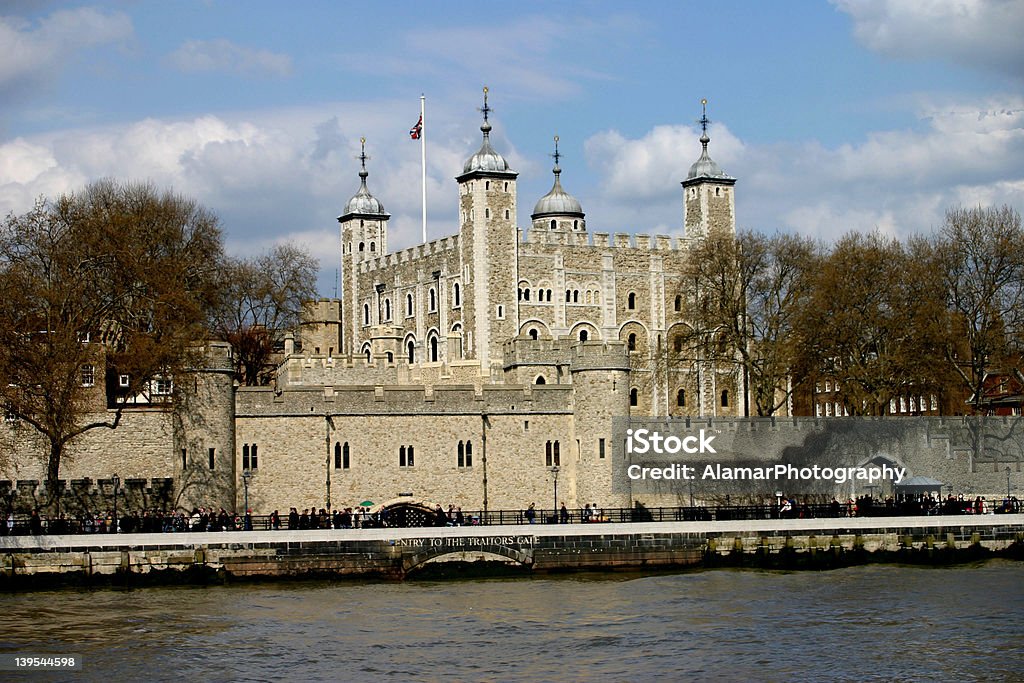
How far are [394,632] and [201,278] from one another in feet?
102

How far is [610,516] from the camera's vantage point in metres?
49.5

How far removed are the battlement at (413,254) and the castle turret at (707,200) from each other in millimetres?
12189

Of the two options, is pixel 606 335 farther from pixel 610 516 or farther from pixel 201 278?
pixel 610 516

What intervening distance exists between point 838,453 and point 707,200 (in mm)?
32866

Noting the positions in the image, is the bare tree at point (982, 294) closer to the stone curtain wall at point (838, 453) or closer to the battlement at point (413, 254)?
the stone curtain wall at point (838, 453)

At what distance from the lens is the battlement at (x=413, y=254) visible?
82.0 metres

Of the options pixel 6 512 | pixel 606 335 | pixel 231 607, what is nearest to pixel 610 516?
pixel 231 607

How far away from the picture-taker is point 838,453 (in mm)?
54656

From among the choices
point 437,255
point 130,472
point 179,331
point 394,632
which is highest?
point 437,255

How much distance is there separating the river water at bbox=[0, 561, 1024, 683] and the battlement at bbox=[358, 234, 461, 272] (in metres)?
38.4

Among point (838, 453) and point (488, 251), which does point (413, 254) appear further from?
point (838, 453)

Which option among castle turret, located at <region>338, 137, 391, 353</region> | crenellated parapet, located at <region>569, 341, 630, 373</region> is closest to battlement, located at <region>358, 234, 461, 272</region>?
castle turret, located at <region>338, 137, 391, 353</region>

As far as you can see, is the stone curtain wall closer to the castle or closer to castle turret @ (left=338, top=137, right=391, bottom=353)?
the castle

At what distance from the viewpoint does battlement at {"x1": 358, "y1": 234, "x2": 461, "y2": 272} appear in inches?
3228
